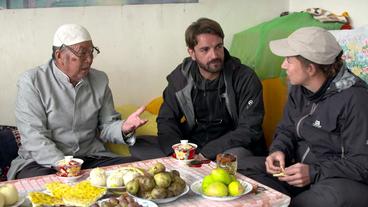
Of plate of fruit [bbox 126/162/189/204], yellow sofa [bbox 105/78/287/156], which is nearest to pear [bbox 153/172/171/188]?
plate of fruit [bbox 126/162/189/204]

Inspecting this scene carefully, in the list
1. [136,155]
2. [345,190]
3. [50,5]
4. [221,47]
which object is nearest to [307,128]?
[345,190]

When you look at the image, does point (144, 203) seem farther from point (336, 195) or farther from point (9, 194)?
point (336, 195)

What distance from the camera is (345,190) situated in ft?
6.32

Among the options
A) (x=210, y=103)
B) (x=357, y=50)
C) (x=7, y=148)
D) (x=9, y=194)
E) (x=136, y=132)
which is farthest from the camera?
(x=136, y=132)

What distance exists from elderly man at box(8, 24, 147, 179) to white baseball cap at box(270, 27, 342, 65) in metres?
0.81

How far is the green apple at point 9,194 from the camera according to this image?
156 centimetres

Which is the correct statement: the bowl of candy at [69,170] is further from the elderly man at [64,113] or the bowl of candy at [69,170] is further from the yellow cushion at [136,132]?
the yellow cushion at [136,132]

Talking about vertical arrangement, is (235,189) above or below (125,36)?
below

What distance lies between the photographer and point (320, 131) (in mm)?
2178

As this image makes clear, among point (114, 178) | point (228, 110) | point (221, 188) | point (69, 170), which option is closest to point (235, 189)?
point (221, 188)

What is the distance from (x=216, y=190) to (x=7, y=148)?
59.9 inches

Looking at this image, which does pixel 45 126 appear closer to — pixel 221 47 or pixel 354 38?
pixel 221 47

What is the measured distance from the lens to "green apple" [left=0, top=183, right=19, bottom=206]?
5.11ft

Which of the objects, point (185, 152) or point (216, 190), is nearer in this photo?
point (216, 190)
